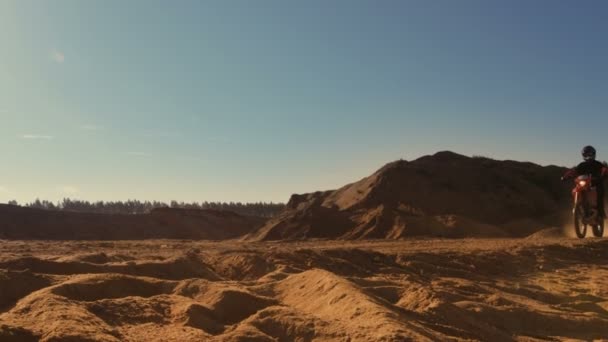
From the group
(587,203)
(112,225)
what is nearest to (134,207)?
(112,225)

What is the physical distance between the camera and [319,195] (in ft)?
94.7

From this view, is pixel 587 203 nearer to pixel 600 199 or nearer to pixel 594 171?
pixel 600 199

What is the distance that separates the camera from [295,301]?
211 inches

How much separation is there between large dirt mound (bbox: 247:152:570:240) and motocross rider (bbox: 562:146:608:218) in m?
4.79

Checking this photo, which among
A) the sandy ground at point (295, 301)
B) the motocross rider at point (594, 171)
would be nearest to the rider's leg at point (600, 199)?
the motocross rider at point (594, 171)

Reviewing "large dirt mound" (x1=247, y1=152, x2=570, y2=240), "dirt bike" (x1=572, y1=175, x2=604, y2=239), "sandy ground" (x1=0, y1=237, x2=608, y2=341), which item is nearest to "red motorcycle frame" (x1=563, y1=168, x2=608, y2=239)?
"dirt bike" (x1=572, y1=175, x2=604, y2=239)

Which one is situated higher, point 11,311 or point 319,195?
point 319,195

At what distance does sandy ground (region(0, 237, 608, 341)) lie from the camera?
400 centimetres

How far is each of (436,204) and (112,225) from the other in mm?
17210

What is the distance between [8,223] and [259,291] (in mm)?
25690

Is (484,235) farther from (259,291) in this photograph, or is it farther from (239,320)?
(239,320)

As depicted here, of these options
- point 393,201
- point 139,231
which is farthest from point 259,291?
point 139,231

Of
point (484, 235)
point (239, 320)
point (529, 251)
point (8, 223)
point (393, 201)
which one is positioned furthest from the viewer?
point (8, 223)

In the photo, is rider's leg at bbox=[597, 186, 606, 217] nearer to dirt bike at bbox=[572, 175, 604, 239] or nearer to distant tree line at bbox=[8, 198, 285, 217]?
dirt bike at bbox=[572, 175, 604, 239]
